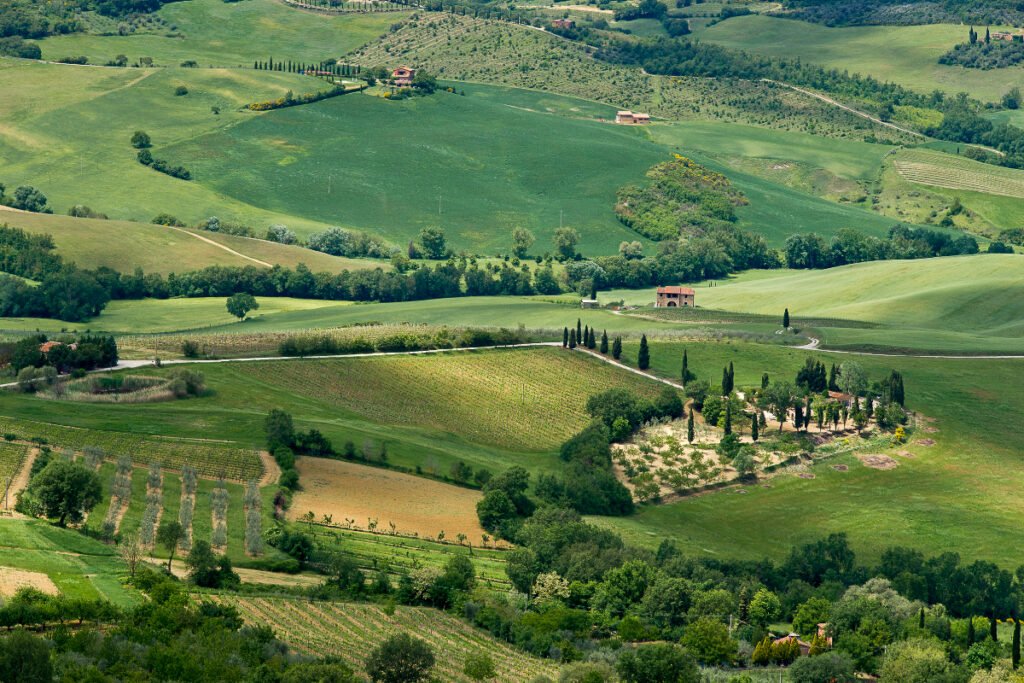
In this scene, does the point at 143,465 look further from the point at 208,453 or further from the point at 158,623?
the point at 158,623

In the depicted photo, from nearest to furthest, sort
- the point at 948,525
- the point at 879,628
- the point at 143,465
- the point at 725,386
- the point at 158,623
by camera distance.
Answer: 1. the point at 158,623
2. the point at 879,628
3. the point at 143,465
4. the point at 948,525
5. the point at 725,386

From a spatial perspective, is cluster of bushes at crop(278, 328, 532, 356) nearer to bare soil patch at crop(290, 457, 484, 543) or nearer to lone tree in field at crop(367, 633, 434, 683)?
bare soil patch at crop(290, 457, 484, 543)

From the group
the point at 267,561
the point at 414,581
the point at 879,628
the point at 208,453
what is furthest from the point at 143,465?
the point at 879,628

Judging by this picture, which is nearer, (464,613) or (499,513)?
(464,613)

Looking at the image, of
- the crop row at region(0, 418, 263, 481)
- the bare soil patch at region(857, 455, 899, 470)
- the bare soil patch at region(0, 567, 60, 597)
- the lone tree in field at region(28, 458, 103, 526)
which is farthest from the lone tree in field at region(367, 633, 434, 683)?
the bare soil patch at region(857, 455, 899, 470)

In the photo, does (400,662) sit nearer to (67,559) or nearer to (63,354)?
(67,559)

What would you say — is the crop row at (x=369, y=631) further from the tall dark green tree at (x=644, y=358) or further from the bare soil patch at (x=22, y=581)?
the tall dark green tree at (x=644, y=358)
